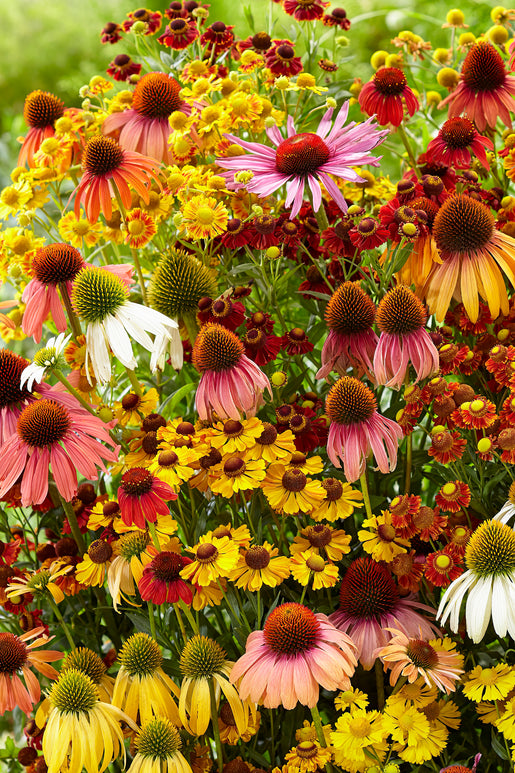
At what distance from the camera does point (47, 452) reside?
98 cm

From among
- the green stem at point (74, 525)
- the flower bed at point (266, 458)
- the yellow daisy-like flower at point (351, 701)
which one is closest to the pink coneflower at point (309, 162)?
the flower bed at point (266, 458)

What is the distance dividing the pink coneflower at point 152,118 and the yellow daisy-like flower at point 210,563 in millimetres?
631

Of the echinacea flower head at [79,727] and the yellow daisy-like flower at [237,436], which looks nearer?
the echinacea flower head at [79,727]

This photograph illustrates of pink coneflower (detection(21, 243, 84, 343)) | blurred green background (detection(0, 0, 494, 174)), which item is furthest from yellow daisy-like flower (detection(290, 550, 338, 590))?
blurred green background (detection(0, 0, 494, 174))

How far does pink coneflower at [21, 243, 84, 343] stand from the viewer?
1.08 meters

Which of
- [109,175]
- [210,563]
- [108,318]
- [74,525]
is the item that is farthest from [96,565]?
[109,175]

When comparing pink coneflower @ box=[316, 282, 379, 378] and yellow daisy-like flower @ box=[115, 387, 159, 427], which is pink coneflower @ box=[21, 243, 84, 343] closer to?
yellow daisy-like flower @ box=[115, 387, 159, 427]

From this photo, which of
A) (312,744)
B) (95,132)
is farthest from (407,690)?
(95,132)

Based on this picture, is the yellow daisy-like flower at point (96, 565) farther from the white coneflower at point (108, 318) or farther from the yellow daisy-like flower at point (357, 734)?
the yellow daisy-like flower at point (357, 734)

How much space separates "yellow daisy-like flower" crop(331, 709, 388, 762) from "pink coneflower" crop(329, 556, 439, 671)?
0.29 ft

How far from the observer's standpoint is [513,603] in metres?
0.79

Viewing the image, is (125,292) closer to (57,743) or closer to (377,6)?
(57,743)

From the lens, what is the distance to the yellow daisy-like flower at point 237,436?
934 millimetres

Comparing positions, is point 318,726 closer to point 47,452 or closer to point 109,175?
point 47,452
